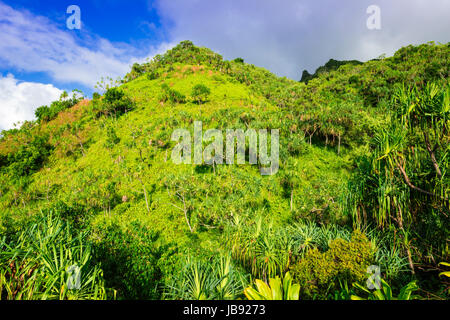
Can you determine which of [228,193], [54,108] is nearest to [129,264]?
[228,193]

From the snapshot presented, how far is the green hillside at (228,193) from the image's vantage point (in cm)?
628

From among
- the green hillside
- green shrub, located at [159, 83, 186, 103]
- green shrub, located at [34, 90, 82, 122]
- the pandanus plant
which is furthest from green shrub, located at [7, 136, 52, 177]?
the pandanus plant

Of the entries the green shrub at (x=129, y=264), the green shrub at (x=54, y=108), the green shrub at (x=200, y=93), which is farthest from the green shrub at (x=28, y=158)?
the green shrub at (x=129, y=264)

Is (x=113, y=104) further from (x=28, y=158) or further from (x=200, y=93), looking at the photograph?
(x=200, y=93)

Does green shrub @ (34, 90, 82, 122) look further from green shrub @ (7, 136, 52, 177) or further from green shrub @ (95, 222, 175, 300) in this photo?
green shrub @ (95, 222, 175, 300)

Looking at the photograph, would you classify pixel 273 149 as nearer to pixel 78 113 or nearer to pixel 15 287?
pixel 15 287

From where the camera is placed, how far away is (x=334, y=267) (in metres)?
6.57

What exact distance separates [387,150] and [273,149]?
19733mm

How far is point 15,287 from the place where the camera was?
4203 mm

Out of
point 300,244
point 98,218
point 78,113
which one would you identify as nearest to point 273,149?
point 300,244

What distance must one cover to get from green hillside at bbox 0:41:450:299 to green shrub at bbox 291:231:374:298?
1.8 inches

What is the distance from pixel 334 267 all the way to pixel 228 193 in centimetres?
1260

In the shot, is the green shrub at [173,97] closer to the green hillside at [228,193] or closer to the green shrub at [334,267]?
the green hillside at [228,193]
